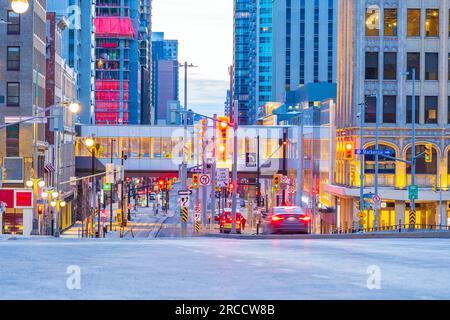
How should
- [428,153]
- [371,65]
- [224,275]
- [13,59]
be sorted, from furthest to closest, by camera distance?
[371,65]
[13,59]
[428,153]
[224,275]

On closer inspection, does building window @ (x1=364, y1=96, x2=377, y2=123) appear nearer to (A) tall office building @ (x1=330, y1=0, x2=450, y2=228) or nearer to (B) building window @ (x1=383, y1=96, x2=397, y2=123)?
(A) tall office building @ (x1=330, y1=0, x2=450, y2=228)

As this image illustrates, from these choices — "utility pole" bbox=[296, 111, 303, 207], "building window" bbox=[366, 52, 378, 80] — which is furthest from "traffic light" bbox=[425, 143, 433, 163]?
"utility pole" bbox=[296, 111, 303, 207]

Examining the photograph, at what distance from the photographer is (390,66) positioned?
71.4 metres

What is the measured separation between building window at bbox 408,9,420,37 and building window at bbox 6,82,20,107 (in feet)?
106

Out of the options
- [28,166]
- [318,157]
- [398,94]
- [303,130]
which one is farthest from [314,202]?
[28,166]

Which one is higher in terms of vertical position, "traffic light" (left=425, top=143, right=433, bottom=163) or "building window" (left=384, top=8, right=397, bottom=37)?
"building window" (left=384, top=8, right=397, bottom=37)

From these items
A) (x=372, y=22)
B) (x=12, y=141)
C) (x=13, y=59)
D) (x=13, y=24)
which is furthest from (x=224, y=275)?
(x=13, y=24)

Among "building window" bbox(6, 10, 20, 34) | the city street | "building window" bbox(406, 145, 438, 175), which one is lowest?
the city street

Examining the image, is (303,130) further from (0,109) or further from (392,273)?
(392,273)

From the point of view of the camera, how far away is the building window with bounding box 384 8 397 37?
234ft

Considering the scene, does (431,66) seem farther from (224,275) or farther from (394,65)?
(224,275)

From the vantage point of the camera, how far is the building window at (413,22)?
234ft

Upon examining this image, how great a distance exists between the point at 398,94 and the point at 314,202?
2117 cm

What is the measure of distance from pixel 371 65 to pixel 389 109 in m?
3.92
